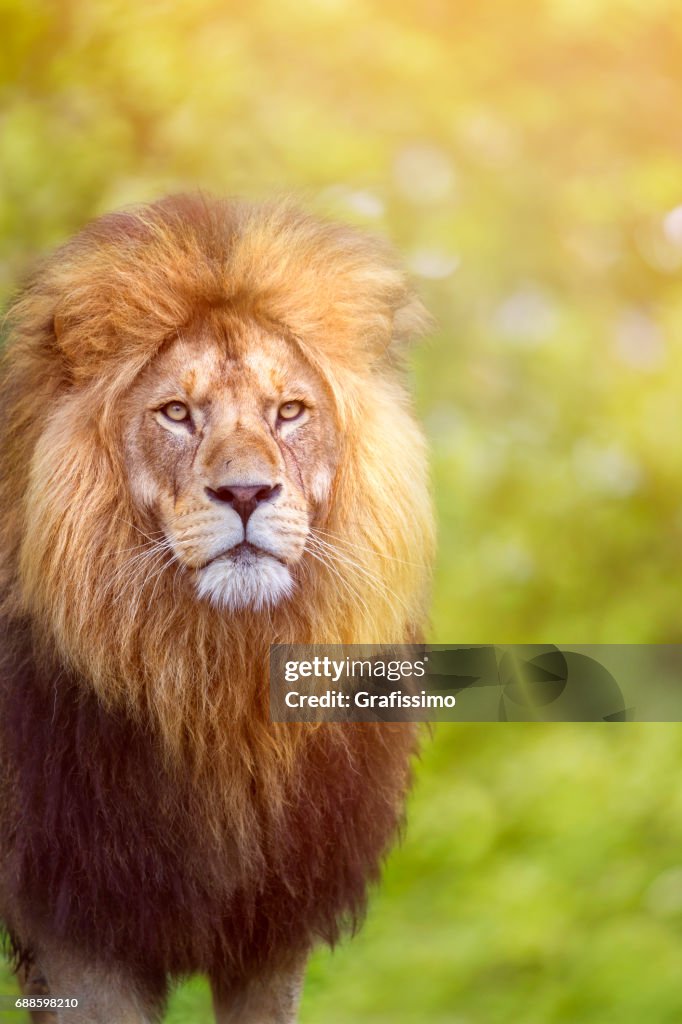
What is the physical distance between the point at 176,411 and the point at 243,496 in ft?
0.56

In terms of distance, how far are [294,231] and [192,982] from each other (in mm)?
1093

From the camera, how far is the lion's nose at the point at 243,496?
1.31 m

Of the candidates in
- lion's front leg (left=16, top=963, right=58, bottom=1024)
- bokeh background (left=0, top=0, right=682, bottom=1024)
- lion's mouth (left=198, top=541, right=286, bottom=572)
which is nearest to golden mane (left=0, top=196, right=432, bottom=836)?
lion's mouth (left=198, top=541, right=286, bottom=572)

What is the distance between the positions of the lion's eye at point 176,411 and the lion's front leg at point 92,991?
0.73 m

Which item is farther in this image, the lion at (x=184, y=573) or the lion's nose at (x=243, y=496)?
the lion at (x=184, y=573)

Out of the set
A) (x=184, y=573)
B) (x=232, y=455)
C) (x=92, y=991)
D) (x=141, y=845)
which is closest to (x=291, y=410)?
(x=232, y=455)

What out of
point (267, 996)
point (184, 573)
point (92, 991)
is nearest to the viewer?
point (184, 573)

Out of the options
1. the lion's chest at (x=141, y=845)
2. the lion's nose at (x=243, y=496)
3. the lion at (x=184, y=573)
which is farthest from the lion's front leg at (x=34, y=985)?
the lion's nose at (x=243, y=496)

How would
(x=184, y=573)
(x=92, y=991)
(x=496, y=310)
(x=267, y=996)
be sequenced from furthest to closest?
(x=496, y=310) → (x=267, y=996) → (x=92, y=991) → (x=184, y=573)

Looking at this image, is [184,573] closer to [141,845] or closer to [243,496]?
[243,496]

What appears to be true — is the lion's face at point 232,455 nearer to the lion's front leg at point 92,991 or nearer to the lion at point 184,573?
the lion at point 184,573

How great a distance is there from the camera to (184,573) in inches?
55.8

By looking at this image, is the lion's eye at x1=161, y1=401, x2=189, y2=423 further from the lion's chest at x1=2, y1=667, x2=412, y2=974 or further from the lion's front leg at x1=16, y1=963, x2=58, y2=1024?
the lion's front leg at x1=16, y1=963, x2=58, y2=1024

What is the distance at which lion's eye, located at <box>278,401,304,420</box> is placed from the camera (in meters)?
1.42
